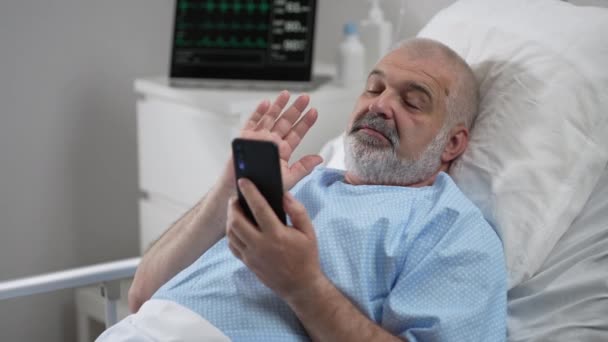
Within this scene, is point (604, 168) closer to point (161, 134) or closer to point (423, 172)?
point (423, 172)

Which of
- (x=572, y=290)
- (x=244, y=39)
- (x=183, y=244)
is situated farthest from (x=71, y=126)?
(x=572, y=290)

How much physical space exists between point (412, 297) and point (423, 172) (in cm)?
28

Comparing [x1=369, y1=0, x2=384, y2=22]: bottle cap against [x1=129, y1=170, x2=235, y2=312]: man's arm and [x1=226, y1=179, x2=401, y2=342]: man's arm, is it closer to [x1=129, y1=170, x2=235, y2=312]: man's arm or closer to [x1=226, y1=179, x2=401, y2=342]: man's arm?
[x1=129, y1=170, x2=235, y2=312]: man's arm

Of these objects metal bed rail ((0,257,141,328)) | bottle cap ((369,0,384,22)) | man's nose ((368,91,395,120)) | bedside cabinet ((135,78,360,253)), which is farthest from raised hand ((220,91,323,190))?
bottle cap ((369,0,384,22))

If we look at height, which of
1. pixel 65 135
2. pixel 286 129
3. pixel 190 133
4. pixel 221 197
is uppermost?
pixel 286 129

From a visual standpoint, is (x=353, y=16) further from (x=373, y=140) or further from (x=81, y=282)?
(x=81, y=282)

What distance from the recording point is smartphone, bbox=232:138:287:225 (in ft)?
3.58

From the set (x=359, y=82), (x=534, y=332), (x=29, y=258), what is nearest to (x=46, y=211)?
(x=29, y=258)

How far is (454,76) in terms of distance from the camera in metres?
1.46

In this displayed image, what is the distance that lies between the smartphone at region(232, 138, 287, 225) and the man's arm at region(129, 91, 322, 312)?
0.20 m

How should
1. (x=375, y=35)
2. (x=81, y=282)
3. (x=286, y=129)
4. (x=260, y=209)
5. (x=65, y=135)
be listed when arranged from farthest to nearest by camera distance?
(x=65, y=135), (x=375, y=35), (x=81, y=282), (x=286, y=129), (x=260, y=209)

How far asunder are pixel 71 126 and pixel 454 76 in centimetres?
136

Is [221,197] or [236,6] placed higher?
[236,6]

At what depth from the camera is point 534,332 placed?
1.26 metres
